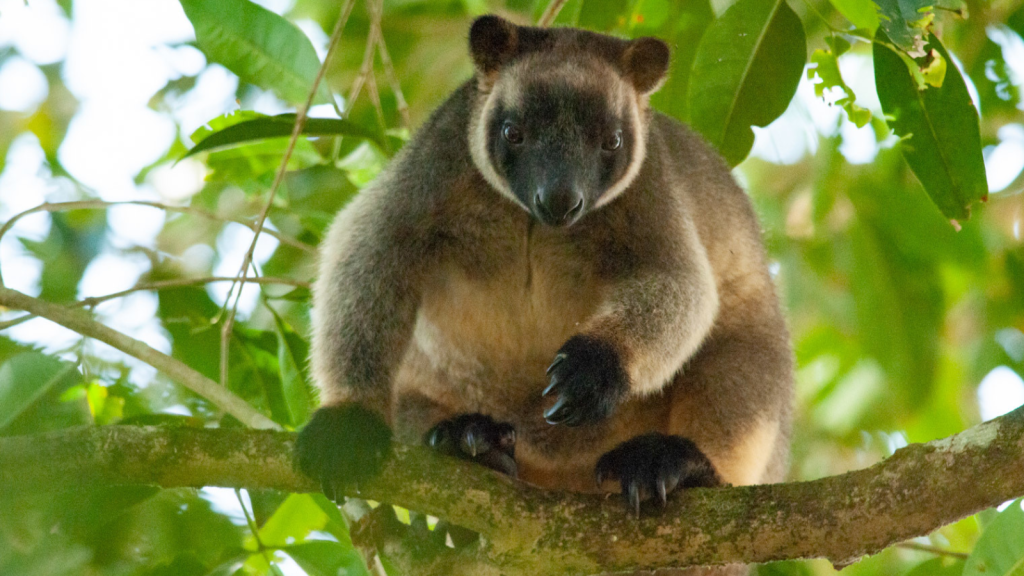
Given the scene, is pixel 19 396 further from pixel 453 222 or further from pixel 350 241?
pixel 453 222

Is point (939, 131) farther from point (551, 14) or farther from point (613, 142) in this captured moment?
point (551, 14)

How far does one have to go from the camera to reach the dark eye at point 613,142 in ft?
14.7

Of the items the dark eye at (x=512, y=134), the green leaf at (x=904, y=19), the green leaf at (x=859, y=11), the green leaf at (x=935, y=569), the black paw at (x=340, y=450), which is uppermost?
the green leaf at (x=904, y=19)

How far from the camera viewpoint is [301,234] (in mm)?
6477

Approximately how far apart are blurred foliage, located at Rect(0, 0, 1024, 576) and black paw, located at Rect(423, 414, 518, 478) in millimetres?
557

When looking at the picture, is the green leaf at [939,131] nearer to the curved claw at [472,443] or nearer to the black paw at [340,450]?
the curved claw at [472,443]

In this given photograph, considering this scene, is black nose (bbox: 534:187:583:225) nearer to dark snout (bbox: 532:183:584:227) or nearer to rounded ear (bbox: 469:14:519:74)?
dark snout (bbox: 532:183:584:227)

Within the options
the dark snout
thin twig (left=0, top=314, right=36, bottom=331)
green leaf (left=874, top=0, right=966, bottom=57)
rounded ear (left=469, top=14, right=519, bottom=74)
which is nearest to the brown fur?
rounded ear (left=469, top=14, right=519, bottom=74)

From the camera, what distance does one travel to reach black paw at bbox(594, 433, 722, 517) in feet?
12.0

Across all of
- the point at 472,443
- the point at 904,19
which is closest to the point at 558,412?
the point at 472,443

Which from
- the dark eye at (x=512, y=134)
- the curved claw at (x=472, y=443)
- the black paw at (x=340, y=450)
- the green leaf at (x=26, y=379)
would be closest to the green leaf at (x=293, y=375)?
the black paw at (x=340, y=450)

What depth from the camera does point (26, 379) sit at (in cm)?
387

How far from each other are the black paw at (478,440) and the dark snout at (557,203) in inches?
37.0

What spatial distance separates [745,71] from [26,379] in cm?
332
